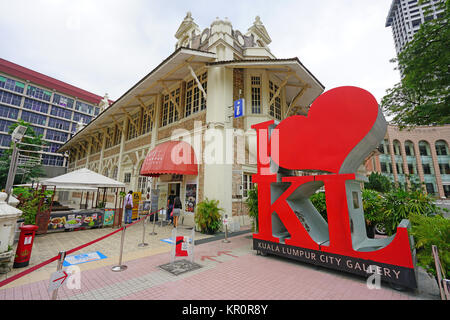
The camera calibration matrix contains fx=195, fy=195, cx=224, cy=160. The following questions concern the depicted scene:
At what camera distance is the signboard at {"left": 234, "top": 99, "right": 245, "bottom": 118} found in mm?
9453

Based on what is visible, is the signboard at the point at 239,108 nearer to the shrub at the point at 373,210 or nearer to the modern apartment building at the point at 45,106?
the shrub at the point at 373,210

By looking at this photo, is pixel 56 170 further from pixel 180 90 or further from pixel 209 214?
pixel 209 214

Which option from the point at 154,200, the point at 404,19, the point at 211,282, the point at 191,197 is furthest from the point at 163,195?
the point at 404,19

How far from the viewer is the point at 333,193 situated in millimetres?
4555

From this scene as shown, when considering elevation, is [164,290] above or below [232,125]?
below

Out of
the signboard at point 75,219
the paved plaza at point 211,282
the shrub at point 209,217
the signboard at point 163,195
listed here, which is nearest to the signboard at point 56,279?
the paved plaza at point 211,282

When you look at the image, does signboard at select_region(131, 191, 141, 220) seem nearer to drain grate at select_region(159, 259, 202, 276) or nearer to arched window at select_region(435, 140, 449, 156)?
drain grate at select_region(159, 259, 202, 276)

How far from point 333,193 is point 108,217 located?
416 inches

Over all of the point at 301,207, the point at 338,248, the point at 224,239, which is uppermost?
the point at 301,207

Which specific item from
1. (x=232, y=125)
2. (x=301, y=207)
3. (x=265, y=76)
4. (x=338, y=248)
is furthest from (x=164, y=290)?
(x=265, y=76)
